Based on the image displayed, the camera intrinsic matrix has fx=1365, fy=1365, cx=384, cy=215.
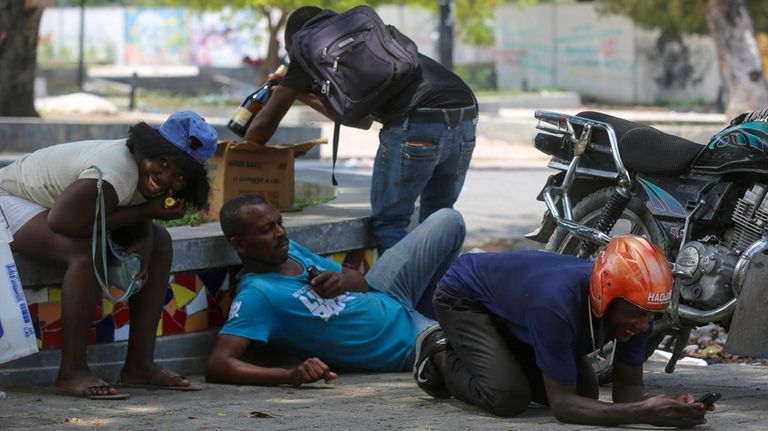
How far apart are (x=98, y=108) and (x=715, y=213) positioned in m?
18.2

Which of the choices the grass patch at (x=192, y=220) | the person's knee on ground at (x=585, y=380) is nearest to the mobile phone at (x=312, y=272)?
the grass patch at (x=192, y=220)

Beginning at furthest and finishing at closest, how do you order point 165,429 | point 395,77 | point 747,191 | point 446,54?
point 446,54, point 395,77, point 747,191, point 165,429

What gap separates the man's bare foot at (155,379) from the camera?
549cm

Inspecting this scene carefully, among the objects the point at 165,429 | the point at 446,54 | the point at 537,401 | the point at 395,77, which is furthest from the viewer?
the point at 446,54

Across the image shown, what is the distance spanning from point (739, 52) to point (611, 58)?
42.5 feet

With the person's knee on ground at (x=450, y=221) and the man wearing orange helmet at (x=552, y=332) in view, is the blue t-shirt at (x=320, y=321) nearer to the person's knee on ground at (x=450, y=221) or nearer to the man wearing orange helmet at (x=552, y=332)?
the person's knee on ground at (x=450, y=221)

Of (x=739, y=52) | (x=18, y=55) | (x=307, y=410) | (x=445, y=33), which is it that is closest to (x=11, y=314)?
(x=307, y=410)

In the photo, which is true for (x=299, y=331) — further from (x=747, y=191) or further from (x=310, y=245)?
(x=747, y=191)

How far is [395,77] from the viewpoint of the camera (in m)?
6.34

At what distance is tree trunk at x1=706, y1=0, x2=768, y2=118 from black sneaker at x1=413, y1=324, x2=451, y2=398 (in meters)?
16.0

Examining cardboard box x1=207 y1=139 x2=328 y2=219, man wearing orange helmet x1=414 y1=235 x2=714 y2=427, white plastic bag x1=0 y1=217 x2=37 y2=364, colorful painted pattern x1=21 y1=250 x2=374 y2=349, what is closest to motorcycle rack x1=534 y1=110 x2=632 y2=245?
man wearing orange helmet x1=414 y1=235 x2=714 y2=427

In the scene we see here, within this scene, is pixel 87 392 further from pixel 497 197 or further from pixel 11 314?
pixel 497 197

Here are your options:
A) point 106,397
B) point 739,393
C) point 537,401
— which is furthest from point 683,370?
point 106,397

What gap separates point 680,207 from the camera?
5.86m
